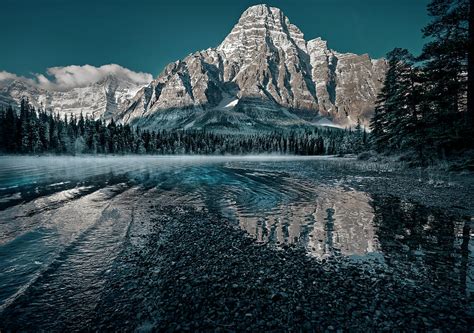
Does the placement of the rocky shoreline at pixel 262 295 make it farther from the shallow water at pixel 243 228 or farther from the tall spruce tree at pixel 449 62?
the tall spruce tree at pixel 449 62

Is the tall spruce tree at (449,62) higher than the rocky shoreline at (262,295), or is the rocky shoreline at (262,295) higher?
the tall spruce tree at (449,62)

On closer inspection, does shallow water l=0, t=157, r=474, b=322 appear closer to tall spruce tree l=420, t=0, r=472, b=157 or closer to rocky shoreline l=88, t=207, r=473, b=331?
rocky shoreline l=88, t=207, r=473, b=331

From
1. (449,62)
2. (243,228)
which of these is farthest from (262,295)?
(449,62)

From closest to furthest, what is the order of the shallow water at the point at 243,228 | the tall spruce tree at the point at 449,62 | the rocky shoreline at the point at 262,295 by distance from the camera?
1. the rocky shoreline at the point at 262,295
2. the shallow water at the point at 243,228
3. the tall spruce tree at the point at 449,62

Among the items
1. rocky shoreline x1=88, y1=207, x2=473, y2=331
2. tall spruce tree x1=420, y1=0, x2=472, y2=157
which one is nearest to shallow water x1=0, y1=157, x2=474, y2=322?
rocky shoreline x1=88, y1=207, x2=473, y2=331

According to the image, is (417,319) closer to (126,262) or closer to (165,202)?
(126,262)

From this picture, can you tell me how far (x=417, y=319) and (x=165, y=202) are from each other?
1477 cm

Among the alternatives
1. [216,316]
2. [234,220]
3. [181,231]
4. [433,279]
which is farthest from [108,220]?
[433,279]

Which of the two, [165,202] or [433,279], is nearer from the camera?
[433,279]

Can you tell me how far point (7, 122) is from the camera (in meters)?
94.7

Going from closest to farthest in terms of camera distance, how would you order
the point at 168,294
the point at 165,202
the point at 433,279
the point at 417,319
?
1. the point at 417,319
2. the point at 168,294
3. the point at 433,279
4. the point at 165,202

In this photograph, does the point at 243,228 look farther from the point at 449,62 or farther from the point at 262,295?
the point at 449,62

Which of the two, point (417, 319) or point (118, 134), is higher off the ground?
point (118, 134)

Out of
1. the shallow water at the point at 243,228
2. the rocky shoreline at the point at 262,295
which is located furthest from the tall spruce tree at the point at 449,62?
the rocky shoreline at the point at 262,295
